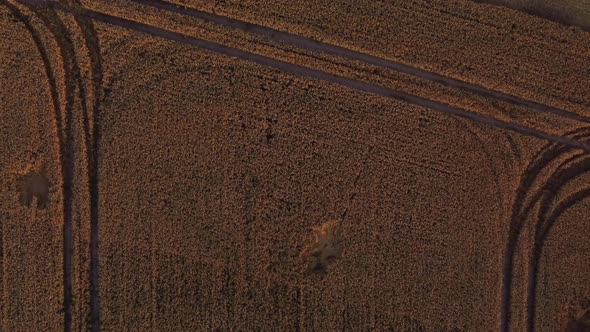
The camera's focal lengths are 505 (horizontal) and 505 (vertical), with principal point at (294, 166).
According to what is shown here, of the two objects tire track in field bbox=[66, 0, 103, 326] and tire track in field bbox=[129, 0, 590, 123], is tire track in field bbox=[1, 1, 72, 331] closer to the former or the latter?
tire track in field bbox=[66, 0, 103, 326]

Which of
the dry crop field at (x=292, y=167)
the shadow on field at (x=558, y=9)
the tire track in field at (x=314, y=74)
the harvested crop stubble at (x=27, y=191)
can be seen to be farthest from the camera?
the shadow on field at (x=558, y=9)

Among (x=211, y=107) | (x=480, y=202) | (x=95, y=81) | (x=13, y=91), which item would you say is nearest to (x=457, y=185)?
(x=480, y=202)

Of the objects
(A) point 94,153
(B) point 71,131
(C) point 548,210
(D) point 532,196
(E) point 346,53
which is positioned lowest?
(C) point 548,210

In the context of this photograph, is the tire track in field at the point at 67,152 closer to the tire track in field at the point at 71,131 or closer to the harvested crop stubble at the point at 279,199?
the tire track in field at the point at 71,131

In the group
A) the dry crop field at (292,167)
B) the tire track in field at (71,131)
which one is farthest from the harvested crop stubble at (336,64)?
the tire track in field at (71,131)

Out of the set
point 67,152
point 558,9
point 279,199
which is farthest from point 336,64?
point 67,152

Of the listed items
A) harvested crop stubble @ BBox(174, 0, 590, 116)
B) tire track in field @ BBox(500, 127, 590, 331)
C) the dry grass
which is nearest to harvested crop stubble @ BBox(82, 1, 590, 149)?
harvested crop stubble @ BBox(174, 0, 590, 116)

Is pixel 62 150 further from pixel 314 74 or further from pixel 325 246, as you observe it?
pixel 325 246
